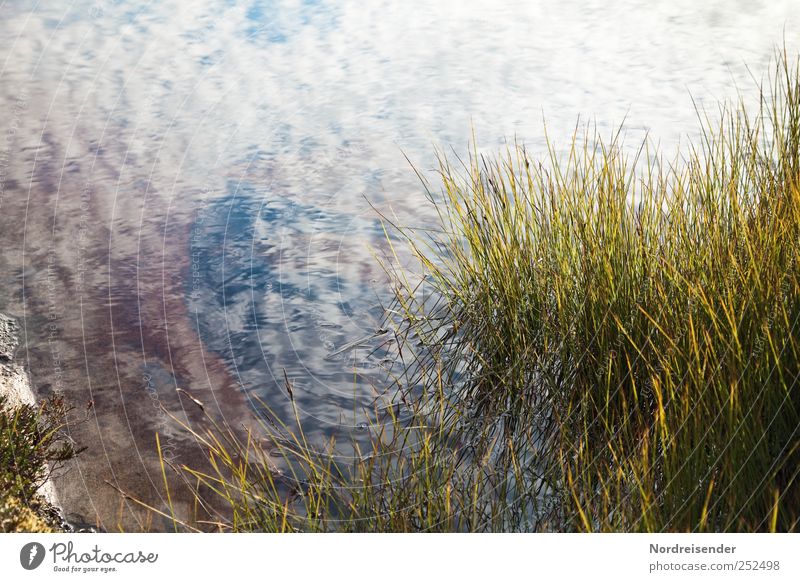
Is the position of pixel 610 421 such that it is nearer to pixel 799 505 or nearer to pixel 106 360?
pixel 799 505

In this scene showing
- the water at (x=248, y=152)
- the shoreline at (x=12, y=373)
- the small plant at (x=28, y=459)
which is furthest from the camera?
the water at (x=248, y=152)

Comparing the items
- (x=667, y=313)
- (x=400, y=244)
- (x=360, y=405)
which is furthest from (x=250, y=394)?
(x=667, y=313)

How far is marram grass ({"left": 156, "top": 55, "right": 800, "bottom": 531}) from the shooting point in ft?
3.86

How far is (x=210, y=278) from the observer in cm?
248
